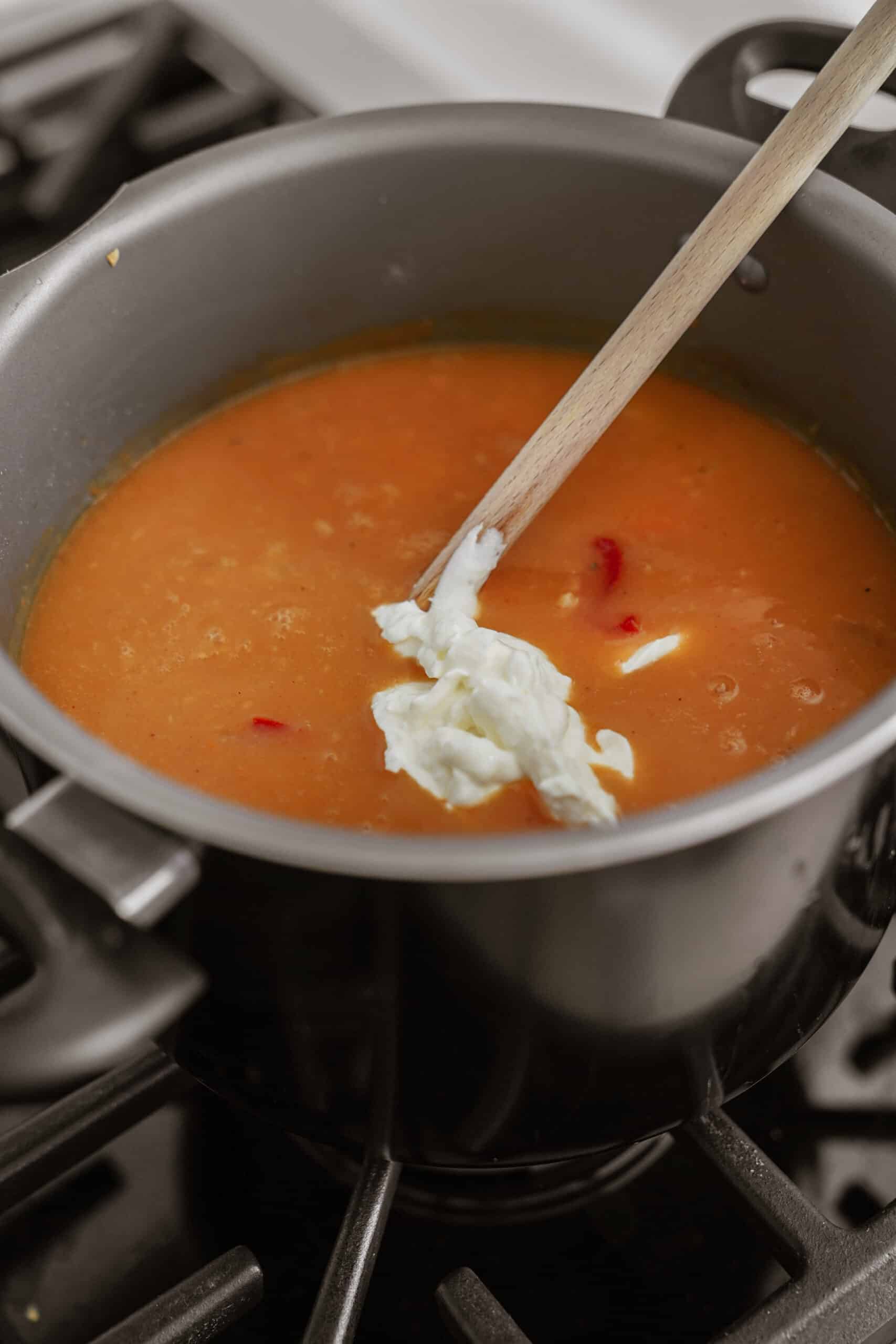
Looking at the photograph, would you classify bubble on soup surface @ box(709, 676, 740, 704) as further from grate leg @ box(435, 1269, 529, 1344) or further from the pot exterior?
grate leg @ box(435, 1269, 529, 1344)

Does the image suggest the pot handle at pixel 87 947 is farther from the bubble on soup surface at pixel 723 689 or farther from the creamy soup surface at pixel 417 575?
the bubble on soup surface at pixel 723 689

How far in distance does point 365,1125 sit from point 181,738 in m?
0.38

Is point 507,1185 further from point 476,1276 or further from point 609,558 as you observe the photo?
point 609,558

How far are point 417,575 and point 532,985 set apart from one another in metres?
0.57

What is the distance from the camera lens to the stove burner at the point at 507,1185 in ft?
3.14

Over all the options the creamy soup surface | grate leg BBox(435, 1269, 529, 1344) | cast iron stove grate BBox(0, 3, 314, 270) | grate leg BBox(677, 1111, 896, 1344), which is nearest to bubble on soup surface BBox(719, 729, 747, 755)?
the creamy soup surface

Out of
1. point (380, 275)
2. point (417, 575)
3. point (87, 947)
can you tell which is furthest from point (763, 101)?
point (87, 947)

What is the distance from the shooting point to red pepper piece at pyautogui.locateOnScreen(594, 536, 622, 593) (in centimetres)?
119

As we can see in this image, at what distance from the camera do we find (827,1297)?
2.69 feet

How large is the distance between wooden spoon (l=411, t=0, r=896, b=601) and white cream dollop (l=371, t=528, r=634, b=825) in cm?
11

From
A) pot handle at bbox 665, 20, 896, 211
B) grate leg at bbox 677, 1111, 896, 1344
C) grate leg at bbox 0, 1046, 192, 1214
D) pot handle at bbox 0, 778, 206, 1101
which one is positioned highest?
pot handle at bbox 665, 20, 896, 211

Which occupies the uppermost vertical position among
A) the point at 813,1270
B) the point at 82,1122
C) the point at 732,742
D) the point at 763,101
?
the point at 763,101

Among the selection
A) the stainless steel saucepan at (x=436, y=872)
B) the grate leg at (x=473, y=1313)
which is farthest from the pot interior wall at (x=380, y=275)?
the grate leg at (x=473, y=1313)

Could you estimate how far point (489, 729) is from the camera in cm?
95
